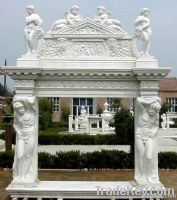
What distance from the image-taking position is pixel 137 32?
717 cm

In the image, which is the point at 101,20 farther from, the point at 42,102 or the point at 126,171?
the point at 42,102

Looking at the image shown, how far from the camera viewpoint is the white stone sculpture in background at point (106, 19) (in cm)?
727

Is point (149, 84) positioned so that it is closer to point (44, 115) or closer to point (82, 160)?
point (82, 160)

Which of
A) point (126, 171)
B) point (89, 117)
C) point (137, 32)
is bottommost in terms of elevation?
point (126, 171)

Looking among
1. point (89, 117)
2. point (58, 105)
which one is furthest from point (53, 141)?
point (58, 105)

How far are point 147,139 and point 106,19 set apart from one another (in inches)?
88.8

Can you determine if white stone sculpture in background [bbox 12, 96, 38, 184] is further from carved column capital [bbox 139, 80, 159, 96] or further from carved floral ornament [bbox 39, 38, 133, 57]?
carved column capital [bbox 139, 80, 159, 96]

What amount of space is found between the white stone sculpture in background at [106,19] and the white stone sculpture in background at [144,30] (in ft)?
0.97

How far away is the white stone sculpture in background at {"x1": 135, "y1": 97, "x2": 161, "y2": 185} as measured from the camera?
6922 millimetres

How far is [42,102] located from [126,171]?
20.2 meters

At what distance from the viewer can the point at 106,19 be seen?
23.8 ft

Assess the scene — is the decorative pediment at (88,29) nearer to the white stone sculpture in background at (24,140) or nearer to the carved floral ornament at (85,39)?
the carved floral ornament at (85,39)

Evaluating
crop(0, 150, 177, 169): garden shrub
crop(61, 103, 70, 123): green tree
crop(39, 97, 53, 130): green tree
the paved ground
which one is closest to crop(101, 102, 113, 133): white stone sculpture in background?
crop(39, 97, 53, 130): green tree

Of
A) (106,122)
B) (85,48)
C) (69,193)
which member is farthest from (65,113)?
(69,193)
